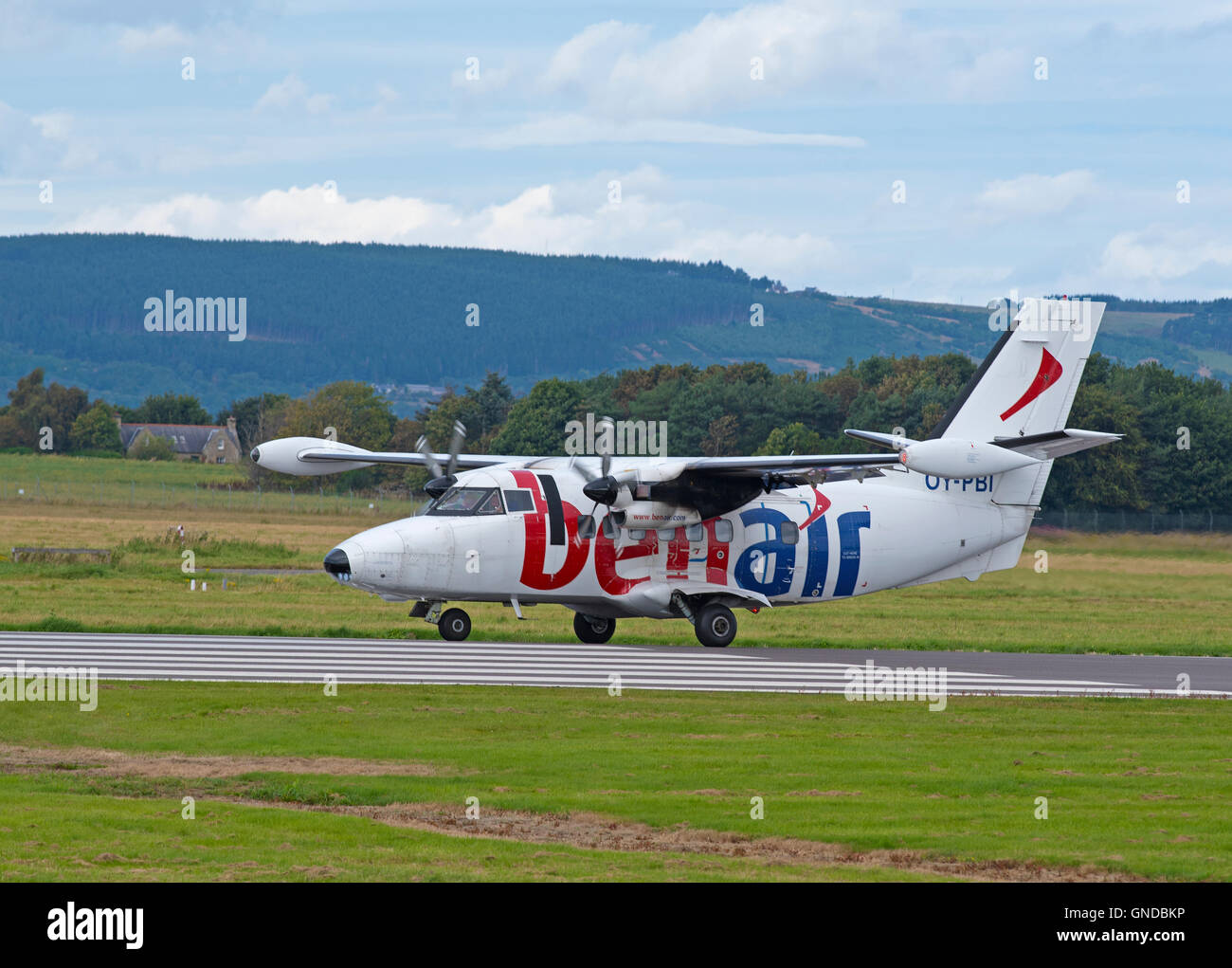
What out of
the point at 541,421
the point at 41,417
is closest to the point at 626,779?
the point at 541,421

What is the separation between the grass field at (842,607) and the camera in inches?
1278

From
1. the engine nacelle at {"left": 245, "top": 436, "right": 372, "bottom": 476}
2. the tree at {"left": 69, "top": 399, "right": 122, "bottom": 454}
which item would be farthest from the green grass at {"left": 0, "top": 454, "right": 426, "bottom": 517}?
the engine nacelle at {"left": 245, "top": 436, "right": 372, "bottom": 476}

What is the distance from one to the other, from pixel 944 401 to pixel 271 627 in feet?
210

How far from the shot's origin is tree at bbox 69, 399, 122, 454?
6299 inches

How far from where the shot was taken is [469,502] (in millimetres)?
28438

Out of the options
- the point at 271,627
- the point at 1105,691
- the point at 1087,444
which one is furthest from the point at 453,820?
the point at 271,627

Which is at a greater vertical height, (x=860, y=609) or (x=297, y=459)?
(x=297, y=459)

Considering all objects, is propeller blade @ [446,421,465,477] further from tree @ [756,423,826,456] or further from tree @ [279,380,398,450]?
tree @ [279,380,398,450]

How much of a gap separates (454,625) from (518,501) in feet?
9.58

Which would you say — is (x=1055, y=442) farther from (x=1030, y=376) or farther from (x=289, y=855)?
(x=289, y=855)

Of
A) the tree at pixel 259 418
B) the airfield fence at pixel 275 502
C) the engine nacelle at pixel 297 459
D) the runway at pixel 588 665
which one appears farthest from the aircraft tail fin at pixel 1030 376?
the tree at pixel 259 418

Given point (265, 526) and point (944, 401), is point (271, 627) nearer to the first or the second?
point (265, 526)

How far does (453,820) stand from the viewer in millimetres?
13125

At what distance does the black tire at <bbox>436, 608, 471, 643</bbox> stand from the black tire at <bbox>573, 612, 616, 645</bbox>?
2.73 m
